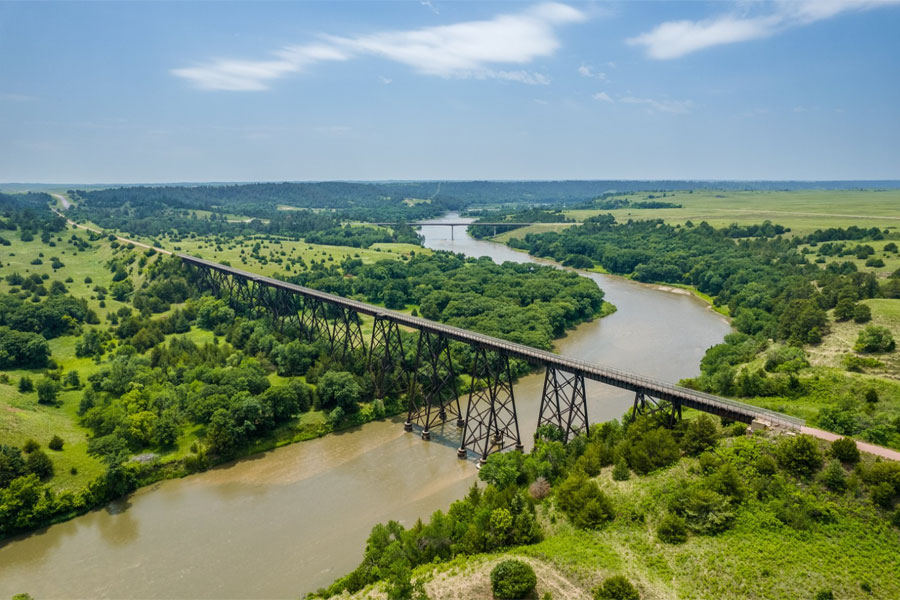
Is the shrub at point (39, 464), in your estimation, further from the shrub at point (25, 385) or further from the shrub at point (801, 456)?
the shrub at point (801, 456)

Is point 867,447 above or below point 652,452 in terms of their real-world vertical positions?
above

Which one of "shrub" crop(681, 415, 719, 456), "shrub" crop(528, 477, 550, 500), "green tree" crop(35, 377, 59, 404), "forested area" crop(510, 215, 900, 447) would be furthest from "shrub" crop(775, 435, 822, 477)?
"green tree" crop(35, 377, 59, 404)

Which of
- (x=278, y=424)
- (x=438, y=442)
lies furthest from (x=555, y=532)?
(x=278, y=424)

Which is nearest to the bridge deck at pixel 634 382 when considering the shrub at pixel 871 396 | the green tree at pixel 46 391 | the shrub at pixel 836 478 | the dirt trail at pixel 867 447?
the dirt trail at pixel 867 447

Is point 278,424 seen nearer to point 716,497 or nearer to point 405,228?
point 716,497

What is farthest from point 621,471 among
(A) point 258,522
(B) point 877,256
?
(B) point 877,256

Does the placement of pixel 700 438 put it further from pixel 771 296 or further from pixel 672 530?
pixel 771 296

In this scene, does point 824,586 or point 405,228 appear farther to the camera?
point 405,228
